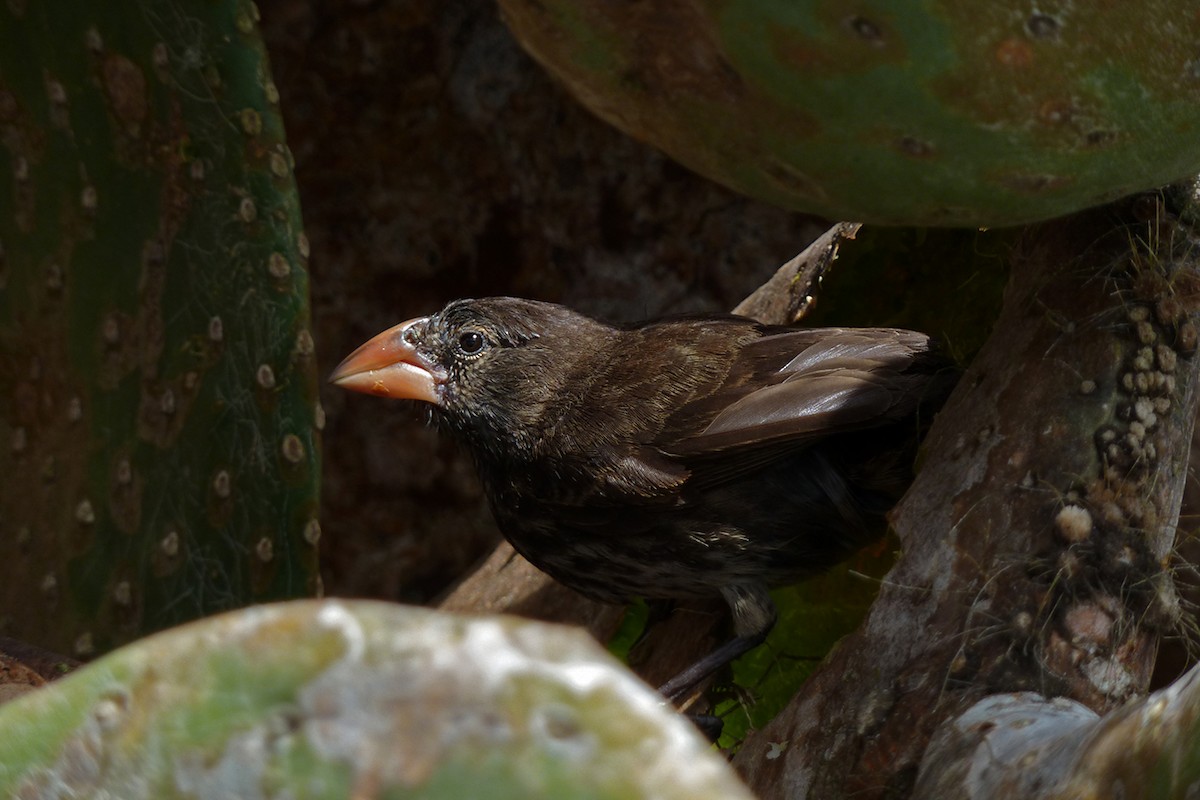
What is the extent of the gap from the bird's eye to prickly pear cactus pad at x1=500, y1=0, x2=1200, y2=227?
2.81 ft

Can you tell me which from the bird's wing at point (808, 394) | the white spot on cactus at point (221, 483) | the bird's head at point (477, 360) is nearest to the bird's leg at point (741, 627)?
the bird's wing at point (808, 394)

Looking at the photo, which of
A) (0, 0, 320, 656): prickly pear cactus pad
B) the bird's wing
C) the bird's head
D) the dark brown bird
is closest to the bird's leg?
the dark brown bird

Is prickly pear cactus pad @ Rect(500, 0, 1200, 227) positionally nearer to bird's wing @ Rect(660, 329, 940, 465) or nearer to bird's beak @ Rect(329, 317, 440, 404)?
bird's wing @ Rect(660, 329, 940, 465)

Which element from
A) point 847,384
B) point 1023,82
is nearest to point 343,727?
point 1023,82

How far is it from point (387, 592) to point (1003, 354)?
1.93 meters

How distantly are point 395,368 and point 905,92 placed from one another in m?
1.21

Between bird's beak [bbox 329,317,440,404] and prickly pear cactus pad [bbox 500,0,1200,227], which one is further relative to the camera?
bird's beak [bbox 329,317,440,404]

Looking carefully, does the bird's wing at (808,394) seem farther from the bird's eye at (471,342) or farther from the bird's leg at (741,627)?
the bird's eye at (471,342)

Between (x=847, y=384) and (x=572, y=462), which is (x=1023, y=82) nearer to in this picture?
(x=847, y=384)

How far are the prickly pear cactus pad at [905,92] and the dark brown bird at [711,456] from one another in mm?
445

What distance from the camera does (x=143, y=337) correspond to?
1.98m

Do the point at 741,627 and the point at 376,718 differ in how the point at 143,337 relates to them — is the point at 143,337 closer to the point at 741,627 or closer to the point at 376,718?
the point at 741,627

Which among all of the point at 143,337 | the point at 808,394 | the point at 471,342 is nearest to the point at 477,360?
the point at 471,342

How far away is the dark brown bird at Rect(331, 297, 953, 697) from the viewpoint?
186 centimetres
